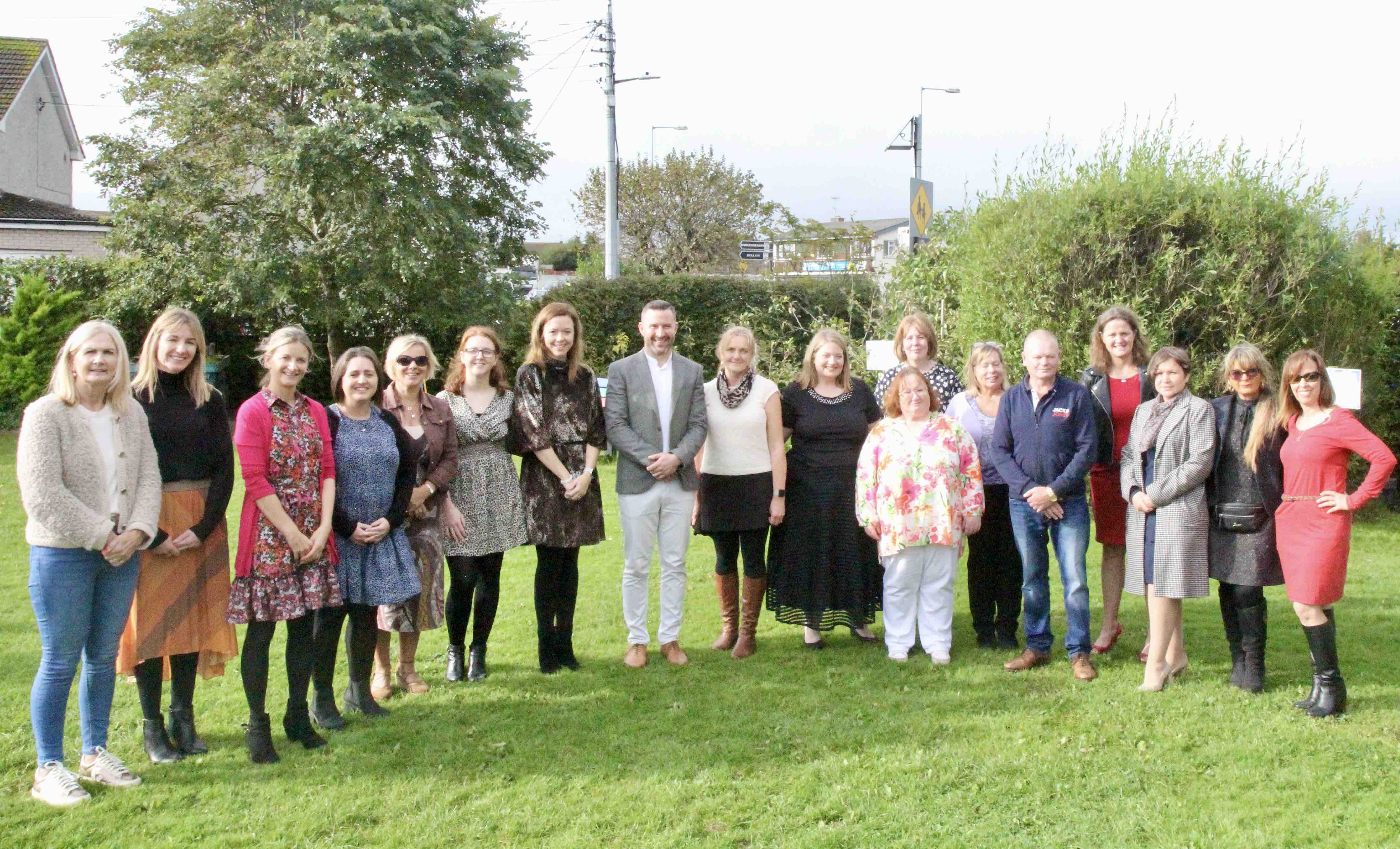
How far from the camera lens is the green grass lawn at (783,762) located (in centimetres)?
387

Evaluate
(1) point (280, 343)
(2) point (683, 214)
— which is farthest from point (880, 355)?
(2) point (683, 214)

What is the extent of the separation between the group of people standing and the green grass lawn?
213 mm

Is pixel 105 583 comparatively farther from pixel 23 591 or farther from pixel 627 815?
pixel 23 591

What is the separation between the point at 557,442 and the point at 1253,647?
374cm

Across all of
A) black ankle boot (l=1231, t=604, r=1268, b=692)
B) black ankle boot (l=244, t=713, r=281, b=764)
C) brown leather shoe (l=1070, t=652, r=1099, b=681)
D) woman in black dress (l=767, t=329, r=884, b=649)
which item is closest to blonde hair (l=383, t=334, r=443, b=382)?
black ankle boot (l=244, t=713, r=281, b=764)

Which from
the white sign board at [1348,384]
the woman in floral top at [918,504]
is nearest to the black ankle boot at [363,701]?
the woman in floral top at [918,504]

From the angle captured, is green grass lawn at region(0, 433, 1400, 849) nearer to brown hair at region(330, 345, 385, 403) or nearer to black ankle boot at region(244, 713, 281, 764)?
black ankle boot at region(244, 713, 281, 764)

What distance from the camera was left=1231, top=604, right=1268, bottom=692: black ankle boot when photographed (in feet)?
17.1

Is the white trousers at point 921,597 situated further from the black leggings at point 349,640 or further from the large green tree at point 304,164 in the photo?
the large green tree at point 304,164

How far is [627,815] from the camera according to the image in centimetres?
402

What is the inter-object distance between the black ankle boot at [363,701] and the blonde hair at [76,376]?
1761 mm

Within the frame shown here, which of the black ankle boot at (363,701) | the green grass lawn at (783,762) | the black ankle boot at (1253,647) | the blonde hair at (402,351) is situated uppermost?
the blonde hair at (402,351)

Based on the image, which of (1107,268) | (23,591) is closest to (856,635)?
(1107,268)

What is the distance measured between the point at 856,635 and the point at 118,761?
399 cm
